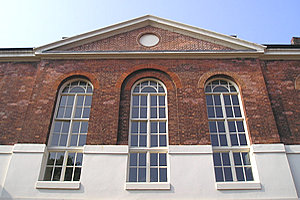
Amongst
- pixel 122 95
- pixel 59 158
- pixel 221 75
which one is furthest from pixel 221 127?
pixel 59 158

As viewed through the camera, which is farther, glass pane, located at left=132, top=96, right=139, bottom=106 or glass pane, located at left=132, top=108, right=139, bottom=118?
glass pane, located at left=132, top=96, right=139, bottom=106

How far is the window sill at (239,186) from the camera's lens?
8.90m

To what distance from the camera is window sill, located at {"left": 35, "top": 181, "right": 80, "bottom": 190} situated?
8.99 metres

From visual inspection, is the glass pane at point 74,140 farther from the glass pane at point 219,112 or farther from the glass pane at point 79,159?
the glass pane at point 219,112

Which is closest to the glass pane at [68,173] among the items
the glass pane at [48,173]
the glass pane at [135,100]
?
the glass pane at [48,173]

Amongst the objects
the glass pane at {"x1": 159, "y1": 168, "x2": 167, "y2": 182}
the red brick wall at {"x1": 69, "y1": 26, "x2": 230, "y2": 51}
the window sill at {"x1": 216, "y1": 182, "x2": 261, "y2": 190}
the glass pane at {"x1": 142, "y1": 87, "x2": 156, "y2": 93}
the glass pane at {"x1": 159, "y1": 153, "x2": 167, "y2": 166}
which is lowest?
the window sill at {"x1": 216, "y1": 182, "x2": 261, "y2": 190}

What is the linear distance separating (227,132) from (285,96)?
119 inches

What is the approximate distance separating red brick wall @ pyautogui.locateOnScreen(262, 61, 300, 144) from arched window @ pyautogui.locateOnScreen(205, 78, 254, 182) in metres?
1.38

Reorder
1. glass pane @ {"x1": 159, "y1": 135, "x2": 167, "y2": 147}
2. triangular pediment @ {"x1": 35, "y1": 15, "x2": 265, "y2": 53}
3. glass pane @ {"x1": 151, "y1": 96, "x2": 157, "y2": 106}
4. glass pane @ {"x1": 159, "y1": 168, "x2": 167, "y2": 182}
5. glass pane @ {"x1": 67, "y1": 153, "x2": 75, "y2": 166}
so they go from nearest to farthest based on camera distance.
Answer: glass pane @ {"x1": 159, "y1": 168, "x2": 167, "y2": 182}, glass pane @ {"x1": 67, "y1": 153, "x2": 75, "y2": 166}, glass pane @ {"x1": 159, "y1": 135, "x2": 167, "y2": 147}, glass pane @ {"x1": 151, "y1": 96, "x2": 157, "y2": 106}, triangular pediment @ {"x1": 35, "y1": 15, "x2": 265, "y2": 53}

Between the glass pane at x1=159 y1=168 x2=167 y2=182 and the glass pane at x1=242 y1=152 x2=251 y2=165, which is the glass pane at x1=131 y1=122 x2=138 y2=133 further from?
the glass pane at x1=242 y1=152 x2=251 y2=165

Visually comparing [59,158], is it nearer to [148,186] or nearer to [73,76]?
[148,186]

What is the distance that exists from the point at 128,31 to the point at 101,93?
3704mm

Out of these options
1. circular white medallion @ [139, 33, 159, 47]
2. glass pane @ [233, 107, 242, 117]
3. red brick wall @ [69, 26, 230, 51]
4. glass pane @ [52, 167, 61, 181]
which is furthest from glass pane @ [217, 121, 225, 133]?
glass pane @ [52, 167, 61, 181]

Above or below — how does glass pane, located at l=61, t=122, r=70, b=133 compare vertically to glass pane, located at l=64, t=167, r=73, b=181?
above
